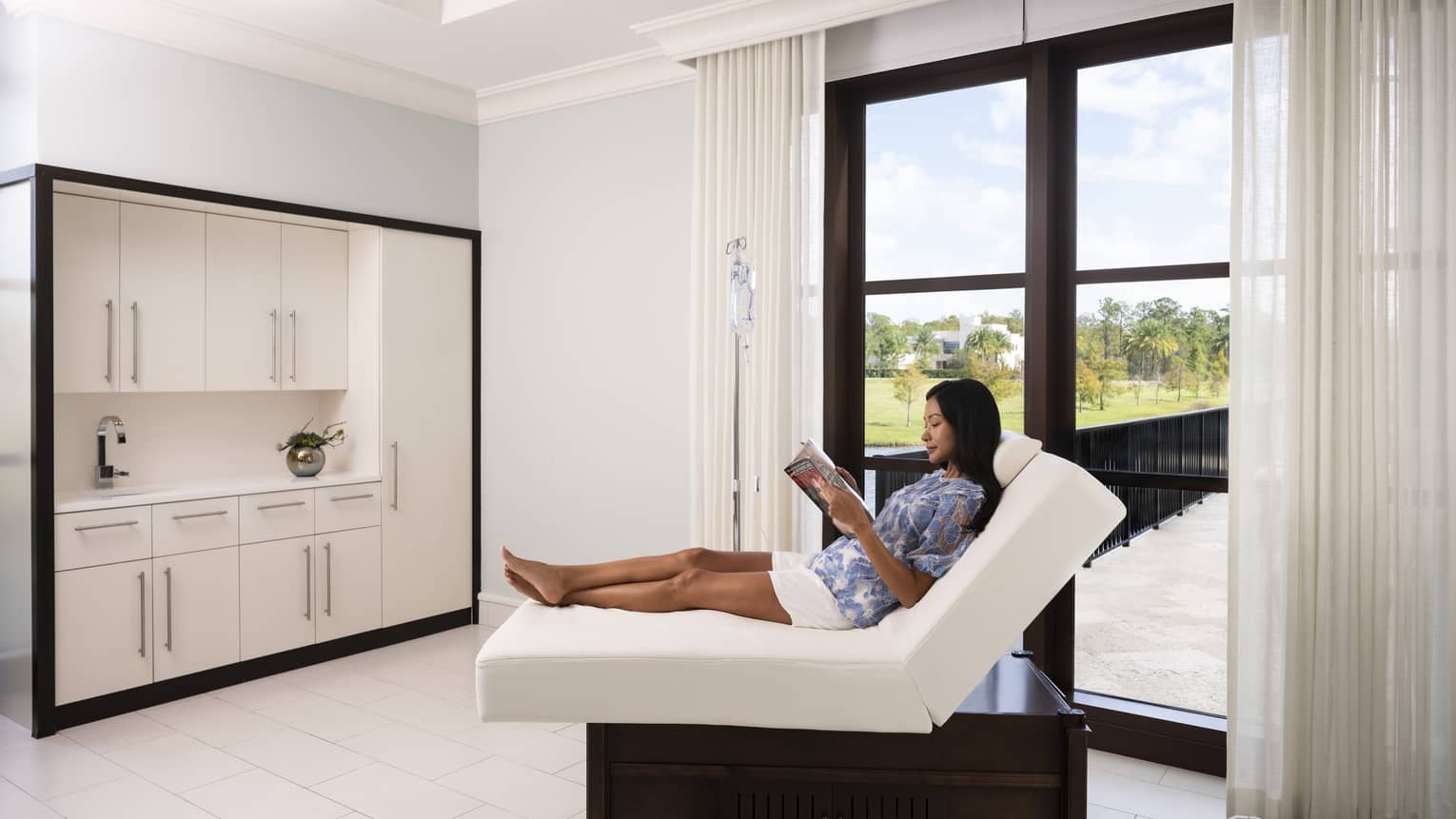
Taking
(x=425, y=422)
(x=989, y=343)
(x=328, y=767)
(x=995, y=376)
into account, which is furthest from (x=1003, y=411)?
(x=425, y=422)

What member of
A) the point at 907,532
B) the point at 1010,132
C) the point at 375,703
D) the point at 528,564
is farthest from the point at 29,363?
the point at 1010,132

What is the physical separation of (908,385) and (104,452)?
10.9ft

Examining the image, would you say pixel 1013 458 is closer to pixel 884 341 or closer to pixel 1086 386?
pixel 1086 386

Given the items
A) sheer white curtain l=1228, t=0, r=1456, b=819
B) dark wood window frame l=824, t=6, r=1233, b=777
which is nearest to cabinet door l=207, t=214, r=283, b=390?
dark wood window frame l=824, t=6, r=1233, b=777

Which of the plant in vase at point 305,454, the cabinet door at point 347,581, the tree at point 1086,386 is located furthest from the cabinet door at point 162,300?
the tree at point 1086,386

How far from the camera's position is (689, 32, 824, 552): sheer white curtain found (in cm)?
368

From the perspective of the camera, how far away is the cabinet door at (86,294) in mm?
3605

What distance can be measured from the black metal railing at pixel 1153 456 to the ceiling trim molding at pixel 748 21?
1.67 metres

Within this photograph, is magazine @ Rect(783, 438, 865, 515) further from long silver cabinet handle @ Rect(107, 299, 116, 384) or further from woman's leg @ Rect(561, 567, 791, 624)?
long silver cabinet handle @ Rect(107, 299, 116, 384)

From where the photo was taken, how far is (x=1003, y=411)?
3.58 metres

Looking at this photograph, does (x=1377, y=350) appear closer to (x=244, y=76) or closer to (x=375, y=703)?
(x=375, y=703)

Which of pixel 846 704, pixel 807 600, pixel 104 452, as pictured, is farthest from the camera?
pixel 104 452

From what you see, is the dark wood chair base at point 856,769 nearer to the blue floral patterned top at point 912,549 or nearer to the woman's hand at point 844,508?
the blue floral patterned top at point 912,549

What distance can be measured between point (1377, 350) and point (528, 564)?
2433 mm
